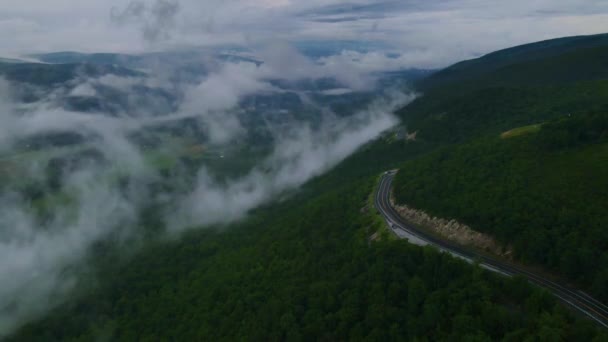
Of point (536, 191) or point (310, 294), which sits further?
point (310, 294)

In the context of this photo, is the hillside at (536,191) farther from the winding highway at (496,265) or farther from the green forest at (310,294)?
the green forest at (310,294)

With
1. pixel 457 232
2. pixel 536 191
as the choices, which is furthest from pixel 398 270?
pixel 536 191

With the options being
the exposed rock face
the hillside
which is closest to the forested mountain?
the hillside

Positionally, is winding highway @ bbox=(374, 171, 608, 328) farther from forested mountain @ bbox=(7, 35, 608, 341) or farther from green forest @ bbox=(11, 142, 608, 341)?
green forest @ bbox=(11, 142, 608, 341)

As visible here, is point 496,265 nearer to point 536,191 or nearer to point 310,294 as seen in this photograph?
point 536,191

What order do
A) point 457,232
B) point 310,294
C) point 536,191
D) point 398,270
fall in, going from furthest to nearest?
1. point 457,232
2. point 310,294
3. point 536,191
4. point 398,270

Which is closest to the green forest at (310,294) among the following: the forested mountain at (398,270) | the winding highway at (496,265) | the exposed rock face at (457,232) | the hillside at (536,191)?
the forested mountain at (398,270)

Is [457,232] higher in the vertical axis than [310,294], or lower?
higher

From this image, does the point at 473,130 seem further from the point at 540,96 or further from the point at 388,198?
the point at 388,198
